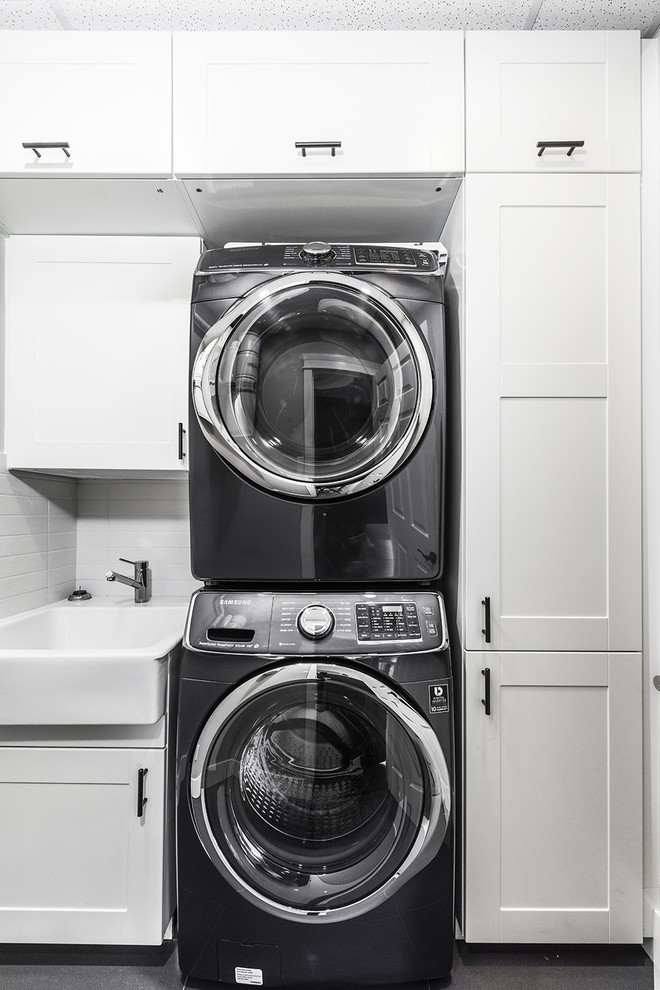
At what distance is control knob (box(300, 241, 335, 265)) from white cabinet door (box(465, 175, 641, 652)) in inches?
14.8

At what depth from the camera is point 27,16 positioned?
5.32 feet

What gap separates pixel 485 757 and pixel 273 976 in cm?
73

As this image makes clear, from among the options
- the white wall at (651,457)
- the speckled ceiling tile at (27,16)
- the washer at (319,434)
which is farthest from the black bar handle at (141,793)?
the speckled ceiling tile at (27,16)

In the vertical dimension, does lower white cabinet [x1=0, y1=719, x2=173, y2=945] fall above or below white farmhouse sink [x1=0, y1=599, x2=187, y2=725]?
below

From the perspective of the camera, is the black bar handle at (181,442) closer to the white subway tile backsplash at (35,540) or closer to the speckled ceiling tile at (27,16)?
the white subway tile backsplash at (35,540)

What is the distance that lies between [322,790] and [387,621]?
0.44m

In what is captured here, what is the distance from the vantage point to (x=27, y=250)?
72.9 inches

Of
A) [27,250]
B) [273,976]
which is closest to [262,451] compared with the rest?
[27,250]

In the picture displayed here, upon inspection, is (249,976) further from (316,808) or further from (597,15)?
(597,15)

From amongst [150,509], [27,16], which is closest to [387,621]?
[150,509]

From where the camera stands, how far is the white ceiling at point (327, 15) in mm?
1562

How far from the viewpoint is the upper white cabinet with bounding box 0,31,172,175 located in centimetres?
158

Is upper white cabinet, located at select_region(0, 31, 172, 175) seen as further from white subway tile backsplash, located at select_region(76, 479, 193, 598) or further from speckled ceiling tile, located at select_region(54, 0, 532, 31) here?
white subway tile backsplash, located at select_region(76, 479, 193, 598)

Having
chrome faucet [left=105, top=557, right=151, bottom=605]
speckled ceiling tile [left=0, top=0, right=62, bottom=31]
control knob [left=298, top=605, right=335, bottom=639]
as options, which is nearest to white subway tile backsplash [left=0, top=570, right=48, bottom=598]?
chrome faucet [left=105, top=557, right=151, bottom=605]
